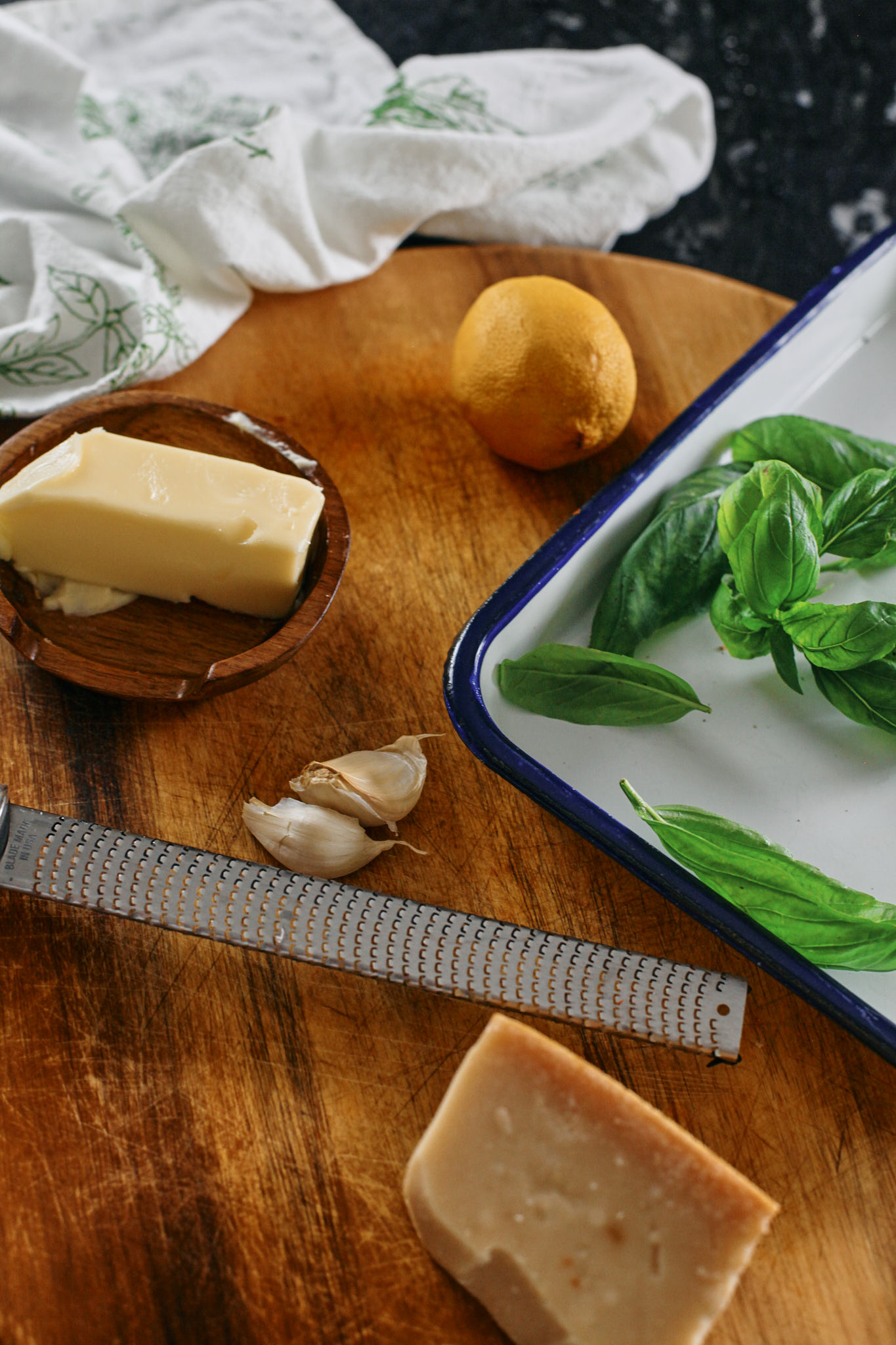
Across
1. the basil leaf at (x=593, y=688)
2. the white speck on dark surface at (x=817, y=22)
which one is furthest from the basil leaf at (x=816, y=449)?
the white speck on dark surface at (x=817, y=22)

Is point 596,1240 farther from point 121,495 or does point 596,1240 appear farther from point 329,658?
point 121,495

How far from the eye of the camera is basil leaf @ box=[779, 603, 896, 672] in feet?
3.79

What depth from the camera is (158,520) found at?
1179mm

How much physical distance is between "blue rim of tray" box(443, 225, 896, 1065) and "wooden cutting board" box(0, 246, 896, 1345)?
4.0 inches

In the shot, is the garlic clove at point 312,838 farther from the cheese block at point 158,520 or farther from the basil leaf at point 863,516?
the basil leaf at point 863,516

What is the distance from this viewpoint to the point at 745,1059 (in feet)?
3.55

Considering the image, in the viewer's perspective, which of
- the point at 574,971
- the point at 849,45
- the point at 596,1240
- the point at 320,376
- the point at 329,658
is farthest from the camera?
the point at 849,45

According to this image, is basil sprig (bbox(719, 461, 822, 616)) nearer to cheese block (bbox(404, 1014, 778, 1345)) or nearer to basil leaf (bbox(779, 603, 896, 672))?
basil leaf (bbox(779, 603, 896, 672))

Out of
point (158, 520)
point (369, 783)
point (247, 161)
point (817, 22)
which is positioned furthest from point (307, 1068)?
point (817, 22)

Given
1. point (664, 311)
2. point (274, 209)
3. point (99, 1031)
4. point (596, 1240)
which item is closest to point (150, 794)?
point (99, 1031)

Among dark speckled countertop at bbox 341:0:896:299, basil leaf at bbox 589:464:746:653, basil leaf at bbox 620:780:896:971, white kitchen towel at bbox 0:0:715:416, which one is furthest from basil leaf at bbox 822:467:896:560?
dark speckled countertop at bbox 341:0:896:299

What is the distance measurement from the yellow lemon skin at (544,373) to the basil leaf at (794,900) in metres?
0.53

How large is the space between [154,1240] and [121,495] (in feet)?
2.41

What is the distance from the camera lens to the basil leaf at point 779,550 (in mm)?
1163
